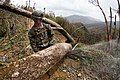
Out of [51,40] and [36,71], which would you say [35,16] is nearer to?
[51,40]

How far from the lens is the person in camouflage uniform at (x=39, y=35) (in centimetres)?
667

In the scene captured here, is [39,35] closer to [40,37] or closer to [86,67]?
[40,37]

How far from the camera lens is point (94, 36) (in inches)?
681

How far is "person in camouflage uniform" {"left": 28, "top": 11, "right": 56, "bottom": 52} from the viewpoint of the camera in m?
6.67

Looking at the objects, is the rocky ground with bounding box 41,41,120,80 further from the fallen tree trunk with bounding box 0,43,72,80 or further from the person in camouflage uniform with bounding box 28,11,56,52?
the person in camouflage uniform with bounding box 28,11,56,52

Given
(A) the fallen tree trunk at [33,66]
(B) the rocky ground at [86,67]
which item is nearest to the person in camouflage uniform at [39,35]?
(A) the fallen tree trunk at [33,66]

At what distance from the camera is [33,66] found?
5.64 m

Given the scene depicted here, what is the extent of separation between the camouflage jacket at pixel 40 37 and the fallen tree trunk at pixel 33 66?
1.33 feet

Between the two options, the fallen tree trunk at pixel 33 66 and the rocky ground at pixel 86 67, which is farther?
the rocky ground at pixel 86 67

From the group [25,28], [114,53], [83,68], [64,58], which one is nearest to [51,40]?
[64,58]

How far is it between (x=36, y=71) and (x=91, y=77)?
4.66 feet

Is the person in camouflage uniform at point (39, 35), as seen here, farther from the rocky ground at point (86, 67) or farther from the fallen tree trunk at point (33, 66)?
the rocky ground at point (86, 67)

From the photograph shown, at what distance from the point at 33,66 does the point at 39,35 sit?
1.26 meters

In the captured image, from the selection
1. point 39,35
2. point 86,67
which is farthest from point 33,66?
point 86,67
